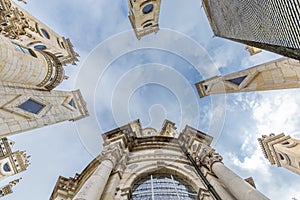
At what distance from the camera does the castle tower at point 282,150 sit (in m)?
27.4

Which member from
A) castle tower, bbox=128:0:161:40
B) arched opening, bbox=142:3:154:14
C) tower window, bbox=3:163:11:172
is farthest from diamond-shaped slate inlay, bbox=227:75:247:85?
tower window, bbox=3:163:11:172

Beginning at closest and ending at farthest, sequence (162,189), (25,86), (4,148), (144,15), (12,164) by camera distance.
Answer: (162,189) → (25,86) → (4,148) → (12,164) → (144,15)

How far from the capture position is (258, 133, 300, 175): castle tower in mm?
27447

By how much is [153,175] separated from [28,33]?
898 inches

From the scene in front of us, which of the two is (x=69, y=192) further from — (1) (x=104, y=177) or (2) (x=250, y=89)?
(2) (x=250, y=89)

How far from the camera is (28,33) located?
24.7m

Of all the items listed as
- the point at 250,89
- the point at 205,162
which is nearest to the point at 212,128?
the point at 250,89

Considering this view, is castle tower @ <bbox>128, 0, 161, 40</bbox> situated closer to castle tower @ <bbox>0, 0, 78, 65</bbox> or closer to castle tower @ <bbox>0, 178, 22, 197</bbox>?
castle tower @ <bbox>0, 0, 78, 65</bbox>

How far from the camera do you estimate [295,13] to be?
5434mm

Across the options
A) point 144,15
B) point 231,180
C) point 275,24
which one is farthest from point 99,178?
point 144,15

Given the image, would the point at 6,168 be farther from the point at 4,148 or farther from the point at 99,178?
the point at 99,178

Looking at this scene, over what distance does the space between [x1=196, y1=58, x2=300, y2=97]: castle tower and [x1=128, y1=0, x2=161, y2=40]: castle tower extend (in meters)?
15.5

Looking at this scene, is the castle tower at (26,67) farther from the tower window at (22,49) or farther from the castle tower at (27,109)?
the castle tower at (27,109)

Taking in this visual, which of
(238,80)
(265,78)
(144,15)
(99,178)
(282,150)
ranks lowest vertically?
(282,150)
